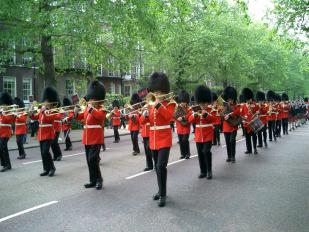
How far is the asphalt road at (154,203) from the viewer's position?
5109 mm

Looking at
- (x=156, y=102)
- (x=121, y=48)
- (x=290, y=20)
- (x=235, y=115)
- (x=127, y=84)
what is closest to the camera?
(x=156, y=102)

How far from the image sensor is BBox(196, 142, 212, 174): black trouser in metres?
8.08

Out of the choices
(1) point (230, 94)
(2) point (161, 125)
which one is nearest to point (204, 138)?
(2) point (161, 125)

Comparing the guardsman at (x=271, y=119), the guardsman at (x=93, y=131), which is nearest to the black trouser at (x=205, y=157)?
the guardsman at (x=93, y=131)

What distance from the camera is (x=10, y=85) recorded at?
30.8 m

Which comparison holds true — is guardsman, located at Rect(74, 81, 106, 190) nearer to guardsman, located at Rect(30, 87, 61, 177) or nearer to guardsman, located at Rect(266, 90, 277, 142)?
Answer: guardsman, located at Rect(30, 87, 61, 177)

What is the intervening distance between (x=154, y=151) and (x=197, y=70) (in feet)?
76.9

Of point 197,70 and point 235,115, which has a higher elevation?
point 197,70

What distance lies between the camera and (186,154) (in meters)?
11.2

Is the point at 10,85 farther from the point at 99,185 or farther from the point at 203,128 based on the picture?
the point at 99,185

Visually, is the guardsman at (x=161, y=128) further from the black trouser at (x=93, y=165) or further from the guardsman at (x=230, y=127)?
the guardsman at (x=230, y=127)

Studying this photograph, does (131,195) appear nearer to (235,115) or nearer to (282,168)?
(282,168)

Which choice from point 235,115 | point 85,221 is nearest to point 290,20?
point 235,115

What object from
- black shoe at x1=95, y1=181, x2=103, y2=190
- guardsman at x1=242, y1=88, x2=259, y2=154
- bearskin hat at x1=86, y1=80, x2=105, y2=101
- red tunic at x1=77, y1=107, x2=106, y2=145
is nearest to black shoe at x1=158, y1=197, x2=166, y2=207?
black shoe at x1=95, y1=181, x2=103, y2=190
